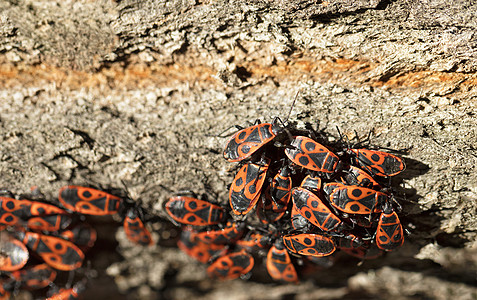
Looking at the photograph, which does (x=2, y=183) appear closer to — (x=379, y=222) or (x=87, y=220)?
(x=87, y=220)

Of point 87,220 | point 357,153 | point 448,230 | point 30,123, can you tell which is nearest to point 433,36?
point 357,153

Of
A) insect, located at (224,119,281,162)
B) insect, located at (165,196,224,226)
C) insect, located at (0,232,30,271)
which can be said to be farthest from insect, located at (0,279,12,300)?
insect, located at (224,119,281,162)

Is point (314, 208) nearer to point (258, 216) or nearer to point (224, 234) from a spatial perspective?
point (258, 216)

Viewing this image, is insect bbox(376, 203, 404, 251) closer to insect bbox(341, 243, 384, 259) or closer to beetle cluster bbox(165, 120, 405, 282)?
beetle cluster bbox(165, 120, 405, 282)

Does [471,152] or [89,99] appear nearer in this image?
[471,152]

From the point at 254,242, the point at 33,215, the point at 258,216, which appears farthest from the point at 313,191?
the point at 33,215

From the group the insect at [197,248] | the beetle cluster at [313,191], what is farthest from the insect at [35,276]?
the beetle cluster at [313,191]

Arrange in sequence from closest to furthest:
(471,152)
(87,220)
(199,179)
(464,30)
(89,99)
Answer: (464,30), (471,152), (89,99), (199,179), (87,220)

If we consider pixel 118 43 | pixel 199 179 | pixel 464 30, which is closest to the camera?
pixel 464 30
